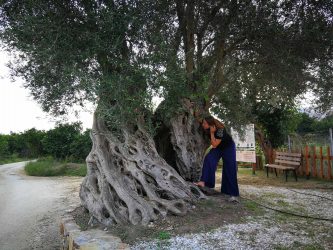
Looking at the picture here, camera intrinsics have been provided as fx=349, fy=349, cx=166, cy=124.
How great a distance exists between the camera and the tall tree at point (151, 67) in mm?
6328

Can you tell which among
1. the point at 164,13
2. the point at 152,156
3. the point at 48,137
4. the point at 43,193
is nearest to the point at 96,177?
the point at 152,156

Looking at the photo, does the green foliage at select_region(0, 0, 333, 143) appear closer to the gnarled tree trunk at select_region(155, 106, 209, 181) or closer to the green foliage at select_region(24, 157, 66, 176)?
the gnarled tree trunk at select_region(155, 106, 209, 181)

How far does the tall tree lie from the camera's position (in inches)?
249

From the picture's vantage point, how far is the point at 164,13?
795cm

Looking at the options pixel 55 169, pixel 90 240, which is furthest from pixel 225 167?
pixel 55 169

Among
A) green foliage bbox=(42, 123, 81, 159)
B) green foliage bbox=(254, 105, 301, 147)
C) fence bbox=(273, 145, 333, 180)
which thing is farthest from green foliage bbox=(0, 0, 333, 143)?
green foliage bbox=(42, 123, 81, 159)

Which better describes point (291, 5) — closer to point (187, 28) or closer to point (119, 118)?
point (187, 28)

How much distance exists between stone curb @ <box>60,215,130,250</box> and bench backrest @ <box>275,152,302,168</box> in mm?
8640

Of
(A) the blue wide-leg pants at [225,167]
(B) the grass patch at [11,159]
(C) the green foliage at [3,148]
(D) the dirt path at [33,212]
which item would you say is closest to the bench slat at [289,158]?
(A) the blue wide-leg pants at [225,167]

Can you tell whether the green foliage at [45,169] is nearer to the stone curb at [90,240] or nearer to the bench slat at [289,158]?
the bench slat at [289,158]

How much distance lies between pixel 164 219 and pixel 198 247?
1231mm

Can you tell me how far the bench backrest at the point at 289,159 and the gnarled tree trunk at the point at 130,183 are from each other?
6393 mm

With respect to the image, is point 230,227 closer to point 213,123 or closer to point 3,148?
point 213,123

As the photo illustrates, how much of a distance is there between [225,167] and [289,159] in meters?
6.16
